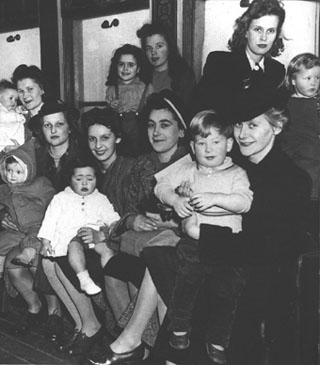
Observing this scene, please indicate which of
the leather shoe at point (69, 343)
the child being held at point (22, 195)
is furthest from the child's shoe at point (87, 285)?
the child being held at point (22, 195)

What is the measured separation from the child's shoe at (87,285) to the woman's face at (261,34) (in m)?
1.37

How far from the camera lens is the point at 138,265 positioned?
2.68 metres

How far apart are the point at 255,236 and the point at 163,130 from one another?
0.84m

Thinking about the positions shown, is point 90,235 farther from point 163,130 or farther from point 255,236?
point 255,236

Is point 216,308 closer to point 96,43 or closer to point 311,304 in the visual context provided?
point 311,304

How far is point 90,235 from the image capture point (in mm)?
2922

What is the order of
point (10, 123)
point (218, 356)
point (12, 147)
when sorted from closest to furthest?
point (218, 356) < point (12, 147) < point (10, 123)

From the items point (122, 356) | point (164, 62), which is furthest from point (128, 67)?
point (122, 356)

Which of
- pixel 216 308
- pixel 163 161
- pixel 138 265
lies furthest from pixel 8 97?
pixel 216 308

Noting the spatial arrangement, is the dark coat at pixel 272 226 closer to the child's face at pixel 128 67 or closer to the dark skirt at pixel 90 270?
the dark skirt at pixel 90 270

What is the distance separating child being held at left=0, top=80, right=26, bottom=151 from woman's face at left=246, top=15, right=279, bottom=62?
72.0 inches

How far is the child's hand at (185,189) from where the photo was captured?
2344 mm

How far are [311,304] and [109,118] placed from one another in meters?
1.51

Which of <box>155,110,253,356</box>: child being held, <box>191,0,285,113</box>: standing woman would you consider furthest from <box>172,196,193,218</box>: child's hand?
<box>191,0,285,113</box>: standing woman
